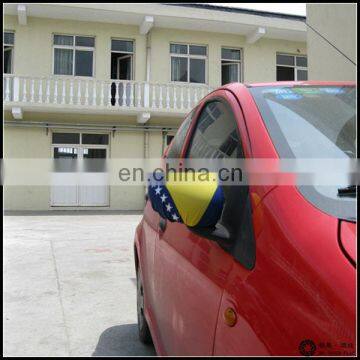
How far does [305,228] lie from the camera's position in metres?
1.30

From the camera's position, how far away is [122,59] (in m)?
16.2

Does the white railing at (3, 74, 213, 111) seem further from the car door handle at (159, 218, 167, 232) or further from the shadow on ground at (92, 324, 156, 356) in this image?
the car door handle at (159, 218, 167, 232)

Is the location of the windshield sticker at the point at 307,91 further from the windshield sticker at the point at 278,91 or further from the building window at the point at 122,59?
the building window at the point at 122,59

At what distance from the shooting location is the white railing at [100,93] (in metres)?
14.7

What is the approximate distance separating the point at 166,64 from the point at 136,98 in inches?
72.1

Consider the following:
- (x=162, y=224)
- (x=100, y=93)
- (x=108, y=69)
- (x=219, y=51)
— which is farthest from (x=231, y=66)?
(x=162, y=224)

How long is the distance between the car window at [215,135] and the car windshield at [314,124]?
0.15 metres

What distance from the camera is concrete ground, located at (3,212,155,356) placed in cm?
344

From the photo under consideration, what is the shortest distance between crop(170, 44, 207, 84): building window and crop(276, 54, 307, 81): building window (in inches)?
118

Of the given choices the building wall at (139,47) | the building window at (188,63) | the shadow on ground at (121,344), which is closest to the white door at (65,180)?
the building wall at (139,47)

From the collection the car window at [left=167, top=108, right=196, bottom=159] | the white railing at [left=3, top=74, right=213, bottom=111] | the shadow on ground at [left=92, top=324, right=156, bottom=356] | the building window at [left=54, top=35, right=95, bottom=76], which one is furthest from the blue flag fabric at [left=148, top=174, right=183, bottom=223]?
the building window at [left=54, top=35, right=95, bottom=76]

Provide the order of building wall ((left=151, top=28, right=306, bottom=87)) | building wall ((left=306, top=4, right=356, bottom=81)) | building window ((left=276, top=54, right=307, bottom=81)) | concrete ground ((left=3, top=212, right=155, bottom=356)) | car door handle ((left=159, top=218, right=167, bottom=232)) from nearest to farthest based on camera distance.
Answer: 1. car door handle ((left=159, top=218, right=167, bottom=232))
2. concrete ground ((left=3, top=212, right=155, bottom=356))
3. building wall ((left=306, top=4, right=356, bottom=81))
4. building wall ((left=151, top=28, right=306, bottom=87))
5. building window ((left=276, top=54, right=307, bottom=81))

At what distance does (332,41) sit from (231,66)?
10.8m

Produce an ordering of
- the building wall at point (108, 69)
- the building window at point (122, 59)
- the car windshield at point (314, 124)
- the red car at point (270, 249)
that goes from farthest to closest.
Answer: the building window at point (122, 59) < the building wall at point (108, 69) < the car windshield at point (314, 124) < the red car at point (270, 249)
